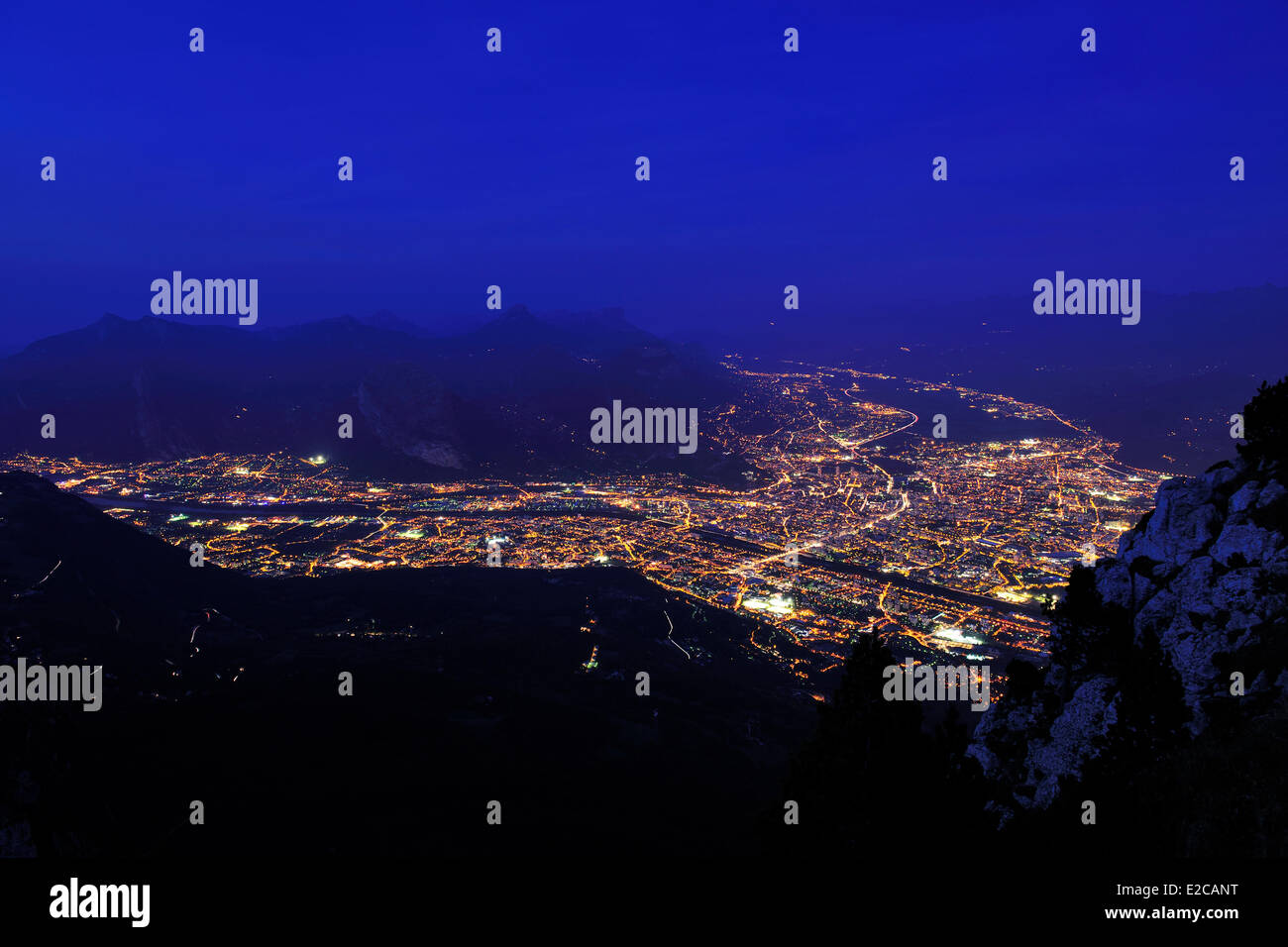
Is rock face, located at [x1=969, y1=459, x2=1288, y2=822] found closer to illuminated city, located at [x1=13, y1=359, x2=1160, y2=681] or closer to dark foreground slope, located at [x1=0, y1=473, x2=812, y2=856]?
dark foreground slope, located at [x1=0, y1=473, x2=812, y2=856]

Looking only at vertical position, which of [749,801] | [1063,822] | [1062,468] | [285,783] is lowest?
[749,801]

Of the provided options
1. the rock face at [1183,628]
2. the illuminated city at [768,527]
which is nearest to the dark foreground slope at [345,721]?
the rock face at [1183,628]

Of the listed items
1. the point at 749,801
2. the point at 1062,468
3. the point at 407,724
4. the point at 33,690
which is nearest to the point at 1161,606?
the point at 749,801

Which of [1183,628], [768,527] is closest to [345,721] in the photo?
[1183,628]

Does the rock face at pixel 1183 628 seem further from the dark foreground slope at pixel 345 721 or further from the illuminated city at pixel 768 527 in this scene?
the illuminated city at pixel 768 527

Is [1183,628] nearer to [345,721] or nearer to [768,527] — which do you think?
[345,721]
